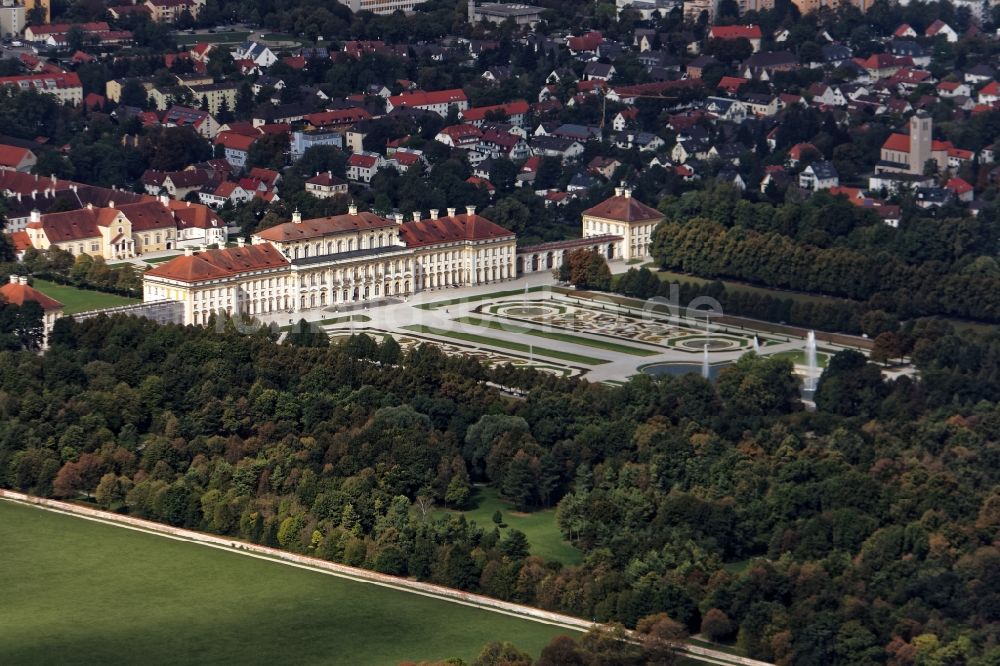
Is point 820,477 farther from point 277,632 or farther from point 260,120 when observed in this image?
point 260,120

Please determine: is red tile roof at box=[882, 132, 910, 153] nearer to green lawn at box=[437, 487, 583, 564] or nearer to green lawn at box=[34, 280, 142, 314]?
green lawn at box=[34, 280, 142, 314]

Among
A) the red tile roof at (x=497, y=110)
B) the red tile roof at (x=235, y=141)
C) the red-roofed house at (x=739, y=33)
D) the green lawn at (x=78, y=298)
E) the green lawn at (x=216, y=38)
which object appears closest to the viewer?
the green lawn at (x=78, y=298)

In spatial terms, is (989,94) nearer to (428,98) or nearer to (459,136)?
(428,98)

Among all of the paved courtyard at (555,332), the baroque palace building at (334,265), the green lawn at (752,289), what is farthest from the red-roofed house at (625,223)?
the paved courtyard at (555,332)

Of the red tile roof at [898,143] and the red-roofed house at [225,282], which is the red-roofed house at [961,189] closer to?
the red tile roof at [898,143]

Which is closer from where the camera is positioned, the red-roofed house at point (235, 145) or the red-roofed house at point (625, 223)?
the red-roofed house at point (625, 223)

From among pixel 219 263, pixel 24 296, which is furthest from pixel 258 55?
pixel 24 296

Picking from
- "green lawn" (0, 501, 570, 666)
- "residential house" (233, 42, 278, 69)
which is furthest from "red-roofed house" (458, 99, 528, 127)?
"green lawn" (0, 501, 570, 666)
